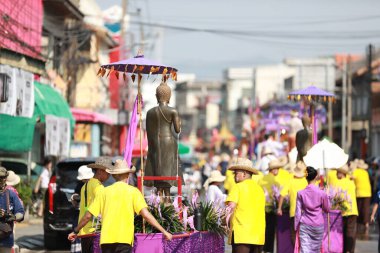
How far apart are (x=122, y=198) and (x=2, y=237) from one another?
2332 millimetres

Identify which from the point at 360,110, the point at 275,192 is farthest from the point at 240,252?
the point at 360,110

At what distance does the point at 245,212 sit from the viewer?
43.8ft

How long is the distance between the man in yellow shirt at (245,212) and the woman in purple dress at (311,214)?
1.73m

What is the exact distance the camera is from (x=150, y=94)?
86.3 m

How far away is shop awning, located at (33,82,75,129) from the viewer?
28.3m

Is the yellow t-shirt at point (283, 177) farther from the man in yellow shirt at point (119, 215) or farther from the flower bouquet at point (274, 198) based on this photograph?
the man in yellow shirt at point (119, 215)

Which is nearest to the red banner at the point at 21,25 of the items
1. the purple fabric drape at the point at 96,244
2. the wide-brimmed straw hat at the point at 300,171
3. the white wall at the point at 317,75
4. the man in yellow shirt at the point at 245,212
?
the wide-brimmed straw hat at the point at 300,171

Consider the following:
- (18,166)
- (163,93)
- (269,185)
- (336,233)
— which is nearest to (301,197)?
(163,93)

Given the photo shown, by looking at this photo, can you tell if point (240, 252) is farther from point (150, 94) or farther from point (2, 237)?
point (150, 94)

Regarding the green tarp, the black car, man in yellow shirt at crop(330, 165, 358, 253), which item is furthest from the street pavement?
the green tarp

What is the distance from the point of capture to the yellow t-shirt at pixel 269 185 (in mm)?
18891

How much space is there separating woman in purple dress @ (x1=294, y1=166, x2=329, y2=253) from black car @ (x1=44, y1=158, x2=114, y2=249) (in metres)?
6.26

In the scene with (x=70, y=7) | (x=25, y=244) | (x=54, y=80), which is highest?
(x=70, y=7)

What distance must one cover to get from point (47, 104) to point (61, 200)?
9.31m
